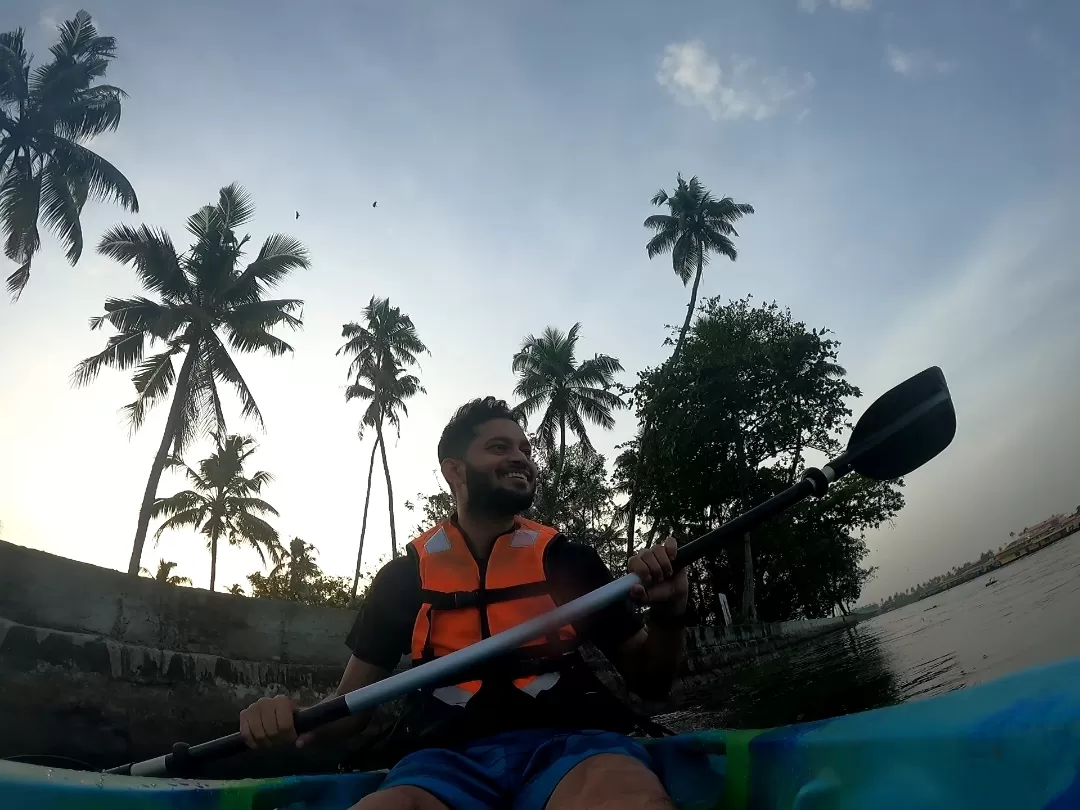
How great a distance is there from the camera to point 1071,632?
12.6 feet

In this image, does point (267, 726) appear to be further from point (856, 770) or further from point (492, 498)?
point (856, 770)

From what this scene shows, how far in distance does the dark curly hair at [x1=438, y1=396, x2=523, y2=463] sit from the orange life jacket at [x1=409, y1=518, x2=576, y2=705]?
1.35 feet

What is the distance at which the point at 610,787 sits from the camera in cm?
127

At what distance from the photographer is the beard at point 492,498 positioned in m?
2.17

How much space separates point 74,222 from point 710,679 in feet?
50.2

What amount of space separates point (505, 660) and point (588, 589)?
40 centimetres

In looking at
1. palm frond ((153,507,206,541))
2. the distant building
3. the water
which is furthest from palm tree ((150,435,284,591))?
the distant building

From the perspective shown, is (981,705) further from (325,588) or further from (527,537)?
(325,588)

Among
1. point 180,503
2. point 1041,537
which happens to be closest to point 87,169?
point 180,503

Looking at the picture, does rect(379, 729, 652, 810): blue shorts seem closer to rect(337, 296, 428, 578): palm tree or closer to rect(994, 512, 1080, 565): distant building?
rect(337, 296, 428, 578): palm tree

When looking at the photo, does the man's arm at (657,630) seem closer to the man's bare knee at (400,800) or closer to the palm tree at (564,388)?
the man's bare knee at (400,800)

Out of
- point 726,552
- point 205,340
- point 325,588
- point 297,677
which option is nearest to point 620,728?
point 297,677

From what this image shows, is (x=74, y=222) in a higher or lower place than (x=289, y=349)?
higher

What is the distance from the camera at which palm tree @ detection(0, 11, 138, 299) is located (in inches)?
492
